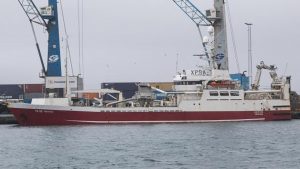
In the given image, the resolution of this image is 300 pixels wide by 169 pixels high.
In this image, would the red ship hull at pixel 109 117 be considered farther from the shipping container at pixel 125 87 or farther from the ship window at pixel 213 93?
the shipping container at pixel 125 87

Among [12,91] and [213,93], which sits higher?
[12,91]

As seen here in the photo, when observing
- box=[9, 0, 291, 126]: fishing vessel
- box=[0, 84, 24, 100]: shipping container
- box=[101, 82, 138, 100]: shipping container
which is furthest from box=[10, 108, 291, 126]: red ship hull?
box=[0, 84, 24, 100]: shipping container

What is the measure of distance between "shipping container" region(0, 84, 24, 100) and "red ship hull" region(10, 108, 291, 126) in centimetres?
4601

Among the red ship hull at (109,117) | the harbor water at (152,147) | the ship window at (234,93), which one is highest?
the ship window at (234,93)

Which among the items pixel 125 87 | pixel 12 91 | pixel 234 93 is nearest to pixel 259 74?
pixel 234 93

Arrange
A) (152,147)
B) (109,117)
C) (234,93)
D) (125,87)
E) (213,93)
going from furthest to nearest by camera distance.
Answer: (125,87) < (234,93) < (213,93) < (109,117) < (152,147)

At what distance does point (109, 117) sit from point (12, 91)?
5222 centimetres

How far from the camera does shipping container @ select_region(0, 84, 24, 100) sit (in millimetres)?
127062

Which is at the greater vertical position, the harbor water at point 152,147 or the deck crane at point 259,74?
the deck crane at point 259,74

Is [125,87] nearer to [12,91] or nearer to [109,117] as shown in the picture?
[12,91]

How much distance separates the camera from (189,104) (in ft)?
272

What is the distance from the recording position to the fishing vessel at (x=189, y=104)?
79.5 metres

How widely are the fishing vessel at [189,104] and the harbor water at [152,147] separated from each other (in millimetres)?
4294

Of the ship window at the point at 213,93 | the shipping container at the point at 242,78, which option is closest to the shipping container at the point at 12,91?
the shipping container at the point at 242,78
